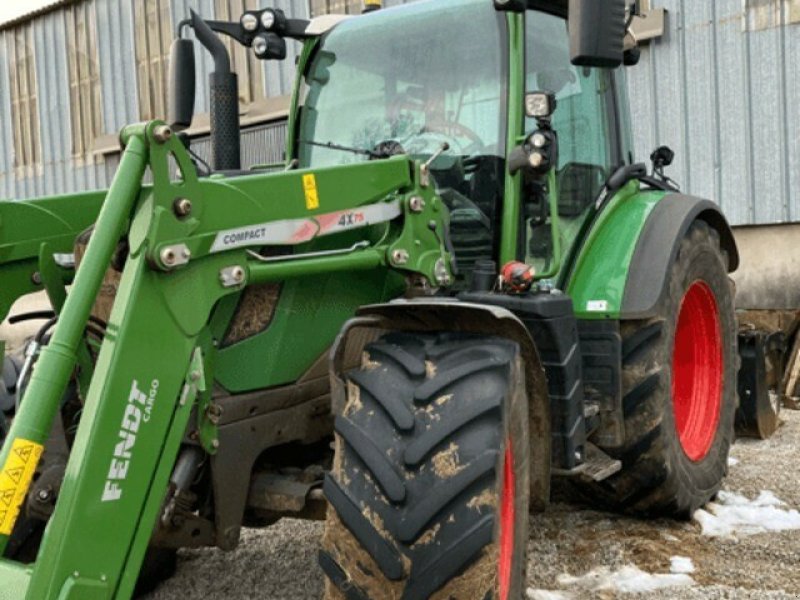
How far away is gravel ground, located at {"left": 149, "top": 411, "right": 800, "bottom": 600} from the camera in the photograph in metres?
3.52

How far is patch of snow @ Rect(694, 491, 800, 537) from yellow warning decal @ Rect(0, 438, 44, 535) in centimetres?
297

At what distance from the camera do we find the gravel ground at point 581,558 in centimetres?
352

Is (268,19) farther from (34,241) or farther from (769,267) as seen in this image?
(769,267)

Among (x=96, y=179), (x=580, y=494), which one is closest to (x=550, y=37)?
(x=580, y=494)

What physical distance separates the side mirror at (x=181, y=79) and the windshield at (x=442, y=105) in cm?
58

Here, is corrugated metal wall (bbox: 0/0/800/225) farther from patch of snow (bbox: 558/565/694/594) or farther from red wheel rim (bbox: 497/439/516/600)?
red wheel rim (bbox: 497/439/516/600)

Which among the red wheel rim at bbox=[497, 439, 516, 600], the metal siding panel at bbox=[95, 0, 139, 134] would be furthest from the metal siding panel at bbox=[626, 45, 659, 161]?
the metal siding panel at bbox=[95, 0, 139, 134]

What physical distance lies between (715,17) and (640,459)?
222 inches

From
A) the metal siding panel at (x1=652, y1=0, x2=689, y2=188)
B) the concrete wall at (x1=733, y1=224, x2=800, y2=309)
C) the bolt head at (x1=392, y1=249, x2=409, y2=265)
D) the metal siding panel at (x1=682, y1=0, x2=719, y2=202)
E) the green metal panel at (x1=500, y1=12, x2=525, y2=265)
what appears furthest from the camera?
the metal siding panel at (x1=652, y1=0, x2=689, y2=188)

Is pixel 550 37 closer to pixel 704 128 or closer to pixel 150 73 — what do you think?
pixel 704 128

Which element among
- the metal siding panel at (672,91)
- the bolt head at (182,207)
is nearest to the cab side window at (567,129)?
the bolt head at (182,207)

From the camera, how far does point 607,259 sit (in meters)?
4.00

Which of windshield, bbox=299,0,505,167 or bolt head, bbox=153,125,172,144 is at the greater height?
windshield, bbox=299,0,505,167

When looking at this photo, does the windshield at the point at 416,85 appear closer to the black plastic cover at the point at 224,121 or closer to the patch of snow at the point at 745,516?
the black plastic cover at the point at 224,121
